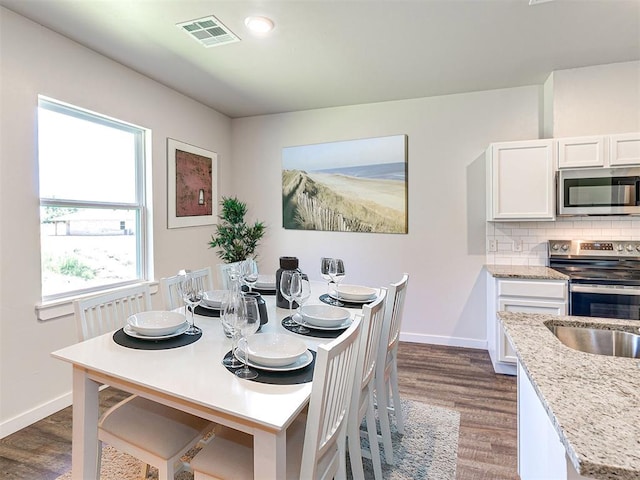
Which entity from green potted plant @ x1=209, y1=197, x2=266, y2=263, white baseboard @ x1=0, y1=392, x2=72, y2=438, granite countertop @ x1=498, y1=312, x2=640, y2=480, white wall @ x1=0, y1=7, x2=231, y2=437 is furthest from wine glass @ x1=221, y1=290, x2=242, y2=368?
green potted plant @ x1=209, y1=197, x2=266, y2=263

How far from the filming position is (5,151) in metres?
2.24

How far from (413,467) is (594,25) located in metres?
3.05

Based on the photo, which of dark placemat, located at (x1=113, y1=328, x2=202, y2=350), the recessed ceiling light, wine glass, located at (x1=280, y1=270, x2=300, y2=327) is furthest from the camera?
the recessed ceiling light

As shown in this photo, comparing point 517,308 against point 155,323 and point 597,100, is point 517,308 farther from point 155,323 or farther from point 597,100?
point 155,323

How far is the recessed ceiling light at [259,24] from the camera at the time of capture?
7.66ft

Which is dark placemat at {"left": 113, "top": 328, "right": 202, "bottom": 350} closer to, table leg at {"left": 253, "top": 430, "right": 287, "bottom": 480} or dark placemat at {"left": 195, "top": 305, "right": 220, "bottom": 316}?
dark placemat at {"left": 195, "top": 305, "right": 220, "bottom": 316}

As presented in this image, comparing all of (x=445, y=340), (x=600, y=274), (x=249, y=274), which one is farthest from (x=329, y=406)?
(x=445, y=340)

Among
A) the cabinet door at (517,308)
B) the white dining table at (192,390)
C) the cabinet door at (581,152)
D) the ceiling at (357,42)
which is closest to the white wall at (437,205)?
the ceiling at (357,42)

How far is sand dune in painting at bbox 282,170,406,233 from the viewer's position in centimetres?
396

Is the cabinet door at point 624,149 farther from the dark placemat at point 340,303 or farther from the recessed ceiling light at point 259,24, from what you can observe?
the recessed ceiling light at point 259,24

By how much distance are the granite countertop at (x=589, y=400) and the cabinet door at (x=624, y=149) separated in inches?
86.2

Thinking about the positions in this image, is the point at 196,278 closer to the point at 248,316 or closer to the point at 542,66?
the point at 248,316

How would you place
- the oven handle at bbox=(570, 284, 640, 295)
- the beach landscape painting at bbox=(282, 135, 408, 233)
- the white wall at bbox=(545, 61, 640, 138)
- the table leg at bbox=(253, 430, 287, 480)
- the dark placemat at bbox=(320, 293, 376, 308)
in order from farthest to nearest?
1. the beach landscape painting at bbox=(282, 135, 408, 233)
2. the white wall at bbox=(545, 61, 640, 138)
3. the oven handle at bbox=(570, 284, 640, 295)
4. the dark placemat at bbox=(320, 293, 376, 308)
5. the table leg at bbox=(253, 430, 287, 480)

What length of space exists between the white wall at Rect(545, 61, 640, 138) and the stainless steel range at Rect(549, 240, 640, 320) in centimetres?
100
